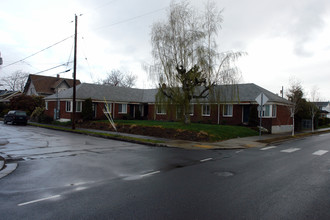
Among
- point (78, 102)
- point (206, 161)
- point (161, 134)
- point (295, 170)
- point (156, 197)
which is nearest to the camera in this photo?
point (156, 197)

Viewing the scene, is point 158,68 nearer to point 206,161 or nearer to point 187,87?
point 187,87

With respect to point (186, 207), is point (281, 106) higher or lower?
higher

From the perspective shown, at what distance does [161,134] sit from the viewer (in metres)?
19.5

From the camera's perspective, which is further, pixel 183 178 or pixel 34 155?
pixel 34 155

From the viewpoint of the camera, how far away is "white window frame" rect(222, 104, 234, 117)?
28469 millimetres

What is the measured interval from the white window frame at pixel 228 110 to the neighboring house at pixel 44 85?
3696cm

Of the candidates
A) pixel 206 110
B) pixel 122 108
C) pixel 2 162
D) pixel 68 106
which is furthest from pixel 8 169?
pixel 122 108


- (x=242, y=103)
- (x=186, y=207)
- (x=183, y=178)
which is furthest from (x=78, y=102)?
(x=186, y=207)

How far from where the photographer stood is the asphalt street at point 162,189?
4.84 m

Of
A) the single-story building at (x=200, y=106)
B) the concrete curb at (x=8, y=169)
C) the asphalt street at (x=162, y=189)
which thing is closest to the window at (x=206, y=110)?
the single-story building at (x=200, y=106)

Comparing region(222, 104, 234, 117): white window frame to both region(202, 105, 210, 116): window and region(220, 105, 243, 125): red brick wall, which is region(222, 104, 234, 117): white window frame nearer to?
region(220, 105, 243, 125): red brick wall

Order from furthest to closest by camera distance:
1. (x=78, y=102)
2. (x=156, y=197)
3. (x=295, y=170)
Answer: (x=78, y=102), (x=295, y=170), (x=156, y=197)

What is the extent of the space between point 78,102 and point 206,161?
23.5 meters

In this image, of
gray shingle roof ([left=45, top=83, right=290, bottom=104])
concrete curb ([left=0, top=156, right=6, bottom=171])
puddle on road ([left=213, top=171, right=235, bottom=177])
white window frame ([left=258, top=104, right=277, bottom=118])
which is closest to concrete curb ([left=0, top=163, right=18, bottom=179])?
concrete curb ([left=0, top=156, right=6, bottom=171])
